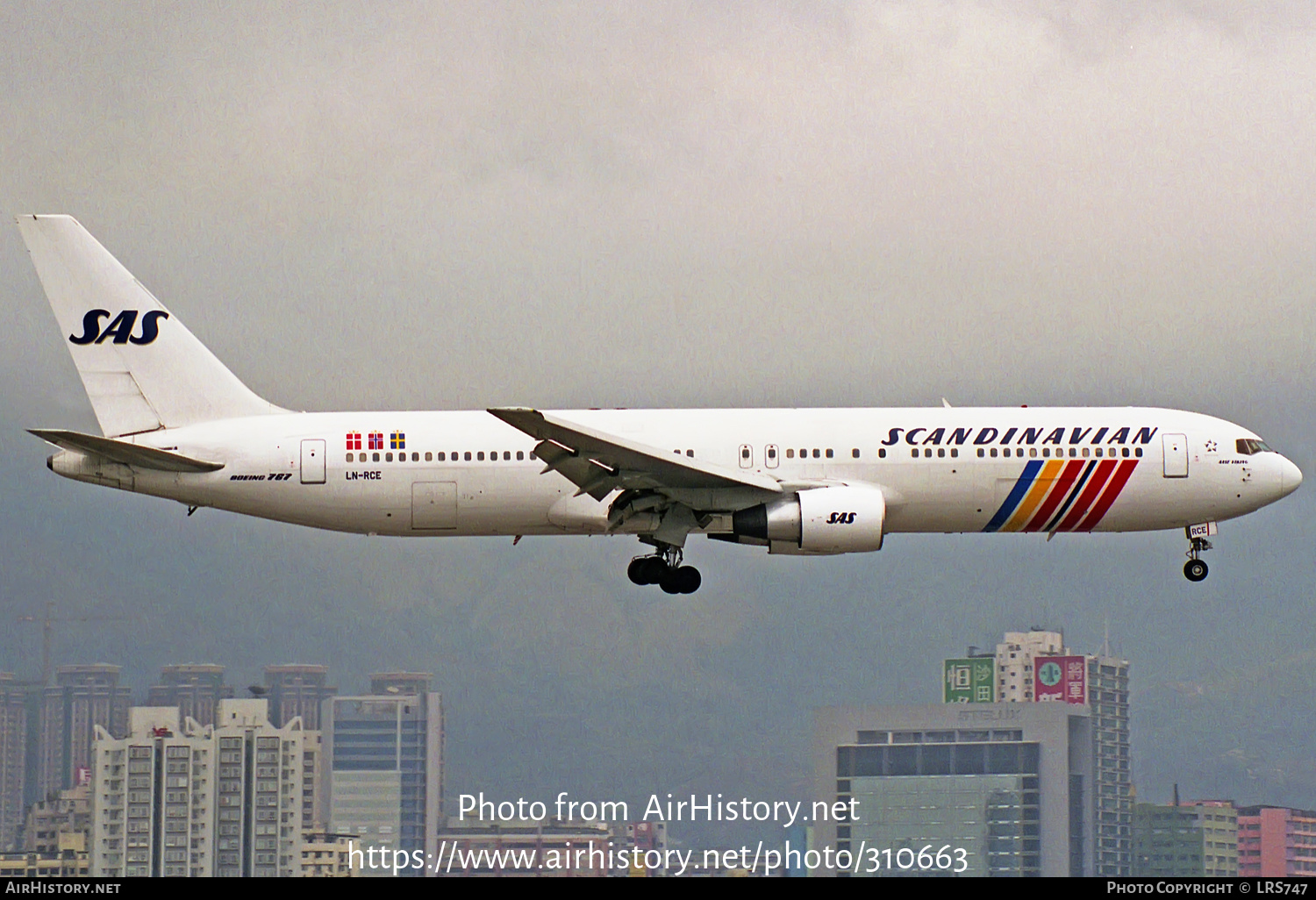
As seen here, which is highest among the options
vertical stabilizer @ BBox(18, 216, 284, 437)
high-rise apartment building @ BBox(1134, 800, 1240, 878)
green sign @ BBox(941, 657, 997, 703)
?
vertical stabilizer @ BBox(18, 216, 284, 437)

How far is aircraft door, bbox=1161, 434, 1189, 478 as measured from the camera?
4444 centimetres

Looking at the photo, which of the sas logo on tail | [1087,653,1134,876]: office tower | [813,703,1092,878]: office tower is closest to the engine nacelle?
the sas logo on tail

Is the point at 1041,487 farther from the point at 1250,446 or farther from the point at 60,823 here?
the point at 60,823

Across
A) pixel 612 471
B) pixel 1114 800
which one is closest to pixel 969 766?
pixel 1114 800

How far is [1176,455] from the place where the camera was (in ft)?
146

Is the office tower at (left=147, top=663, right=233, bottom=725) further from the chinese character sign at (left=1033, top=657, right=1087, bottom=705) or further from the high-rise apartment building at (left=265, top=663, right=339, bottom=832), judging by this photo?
the chinese character sign at (left=1033, top=657, right=1087, bottom=705)

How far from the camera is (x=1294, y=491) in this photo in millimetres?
46375

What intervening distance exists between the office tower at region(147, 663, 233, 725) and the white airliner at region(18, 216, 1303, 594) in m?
56.6

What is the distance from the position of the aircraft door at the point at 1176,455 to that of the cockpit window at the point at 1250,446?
5.47 feet

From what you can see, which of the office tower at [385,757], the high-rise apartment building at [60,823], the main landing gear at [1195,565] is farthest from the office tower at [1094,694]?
the main landing gear at [1195,565]

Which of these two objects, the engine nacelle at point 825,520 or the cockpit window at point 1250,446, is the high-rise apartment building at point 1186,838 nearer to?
the cockpit window at point 1250,446

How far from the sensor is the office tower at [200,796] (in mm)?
94375

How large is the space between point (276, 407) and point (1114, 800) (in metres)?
100
